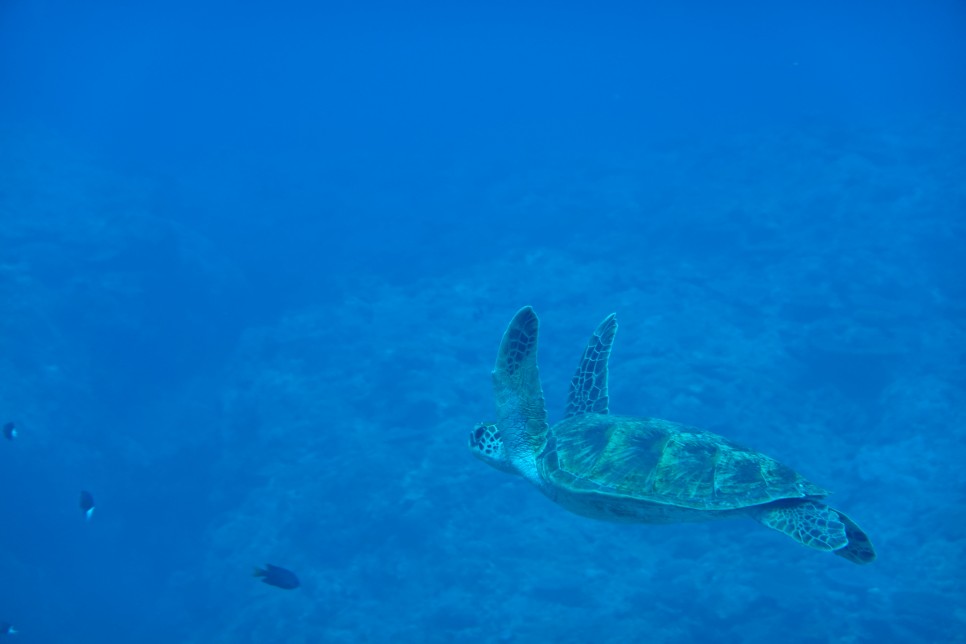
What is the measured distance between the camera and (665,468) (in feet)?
15.5

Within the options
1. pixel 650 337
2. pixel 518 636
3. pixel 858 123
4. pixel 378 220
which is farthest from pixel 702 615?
pixel 858 123

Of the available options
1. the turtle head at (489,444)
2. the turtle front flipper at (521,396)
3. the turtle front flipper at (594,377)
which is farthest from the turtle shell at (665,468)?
the turtle front flipper at (594,377)

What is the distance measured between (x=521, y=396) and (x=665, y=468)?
4.92 ft

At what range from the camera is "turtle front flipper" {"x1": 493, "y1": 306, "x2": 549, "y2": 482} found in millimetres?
5258

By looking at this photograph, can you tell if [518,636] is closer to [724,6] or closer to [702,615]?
[702,615]

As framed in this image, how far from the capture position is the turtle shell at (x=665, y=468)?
443 cm

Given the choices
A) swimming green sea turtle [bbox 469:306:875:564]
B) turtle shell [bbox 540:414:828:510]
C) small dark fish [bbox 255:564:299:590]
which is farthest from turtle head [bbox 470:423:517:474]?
small dark fish [bbox 255:564:299:590]

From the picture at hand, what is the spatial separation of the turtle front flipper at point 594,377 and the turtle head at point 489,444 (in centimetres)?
93

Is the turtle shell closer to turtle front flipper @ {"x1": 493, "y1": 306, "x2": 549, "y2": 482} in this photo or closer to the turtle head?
turtle front flipper @ {"x1": 493, "y1": 306, "x2": 549, "y2": 482}

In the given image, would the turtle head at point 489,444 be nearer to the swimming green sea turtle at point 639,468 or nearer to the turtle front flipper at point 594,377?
the swimming green sea turtle at point 639,468

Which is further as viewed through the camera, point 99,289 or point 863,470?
point 99,289

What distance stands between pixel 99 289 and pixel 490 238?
14.5m

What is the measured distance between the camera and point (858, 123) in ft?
95.0

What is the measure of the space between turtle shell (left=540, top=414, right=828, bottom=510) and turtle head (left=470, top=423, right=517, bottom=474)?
2.05 feet
